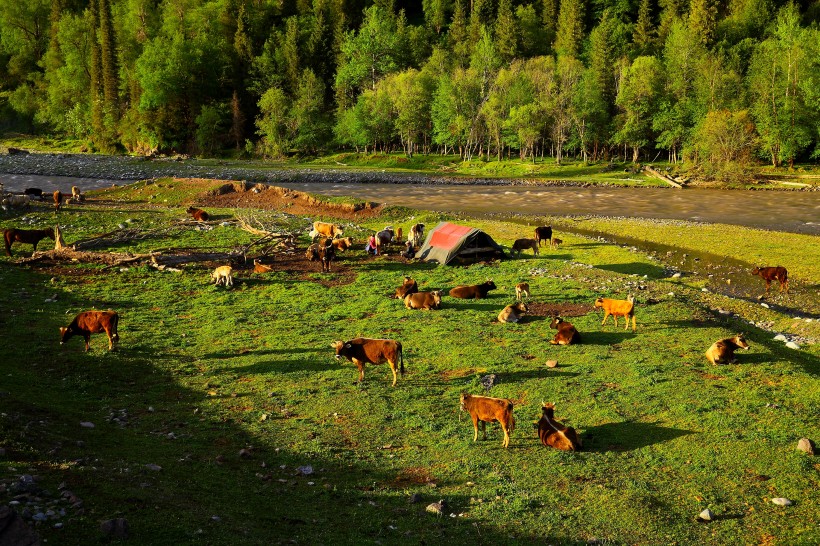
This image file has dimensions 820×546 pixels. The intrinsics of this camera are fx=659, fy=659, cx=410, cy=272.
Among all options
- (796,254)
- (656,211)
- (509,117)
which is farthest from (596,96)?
(796,254)

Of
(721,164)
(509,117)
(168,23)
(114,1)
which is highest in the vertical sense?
(114,1)

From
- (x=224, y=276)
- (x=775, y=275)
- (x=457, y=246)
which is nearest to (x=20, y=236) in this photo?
(x=224, y=276)

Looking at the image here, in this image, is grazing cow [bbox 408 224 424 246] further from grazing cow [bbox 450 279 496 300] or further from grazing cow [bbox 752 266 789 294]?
grazing cow [bbox 752 266 789 294]

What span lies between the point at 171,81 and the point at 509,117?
57.5 meters

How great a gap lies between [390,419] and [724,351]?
354 inches

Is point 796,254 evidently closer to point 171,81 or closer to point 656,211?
point 656,211

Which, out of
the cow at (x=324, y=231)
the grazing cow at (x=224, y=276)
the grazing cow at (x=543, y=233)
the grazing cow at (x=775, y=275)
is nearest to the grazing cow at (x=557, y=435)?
the grazing cow at (x=224, y=276)

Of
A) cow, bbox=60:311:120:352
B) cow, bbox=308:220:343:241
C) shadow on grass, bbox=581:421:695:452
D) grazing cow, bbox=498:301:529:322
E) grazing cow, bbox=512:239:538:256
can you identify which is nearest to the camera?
shadow on grass, bbox=581:421:695:452

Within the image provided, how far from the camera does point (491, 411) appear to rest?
506 inches

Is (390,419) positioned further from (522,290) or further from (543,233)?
(543,233)

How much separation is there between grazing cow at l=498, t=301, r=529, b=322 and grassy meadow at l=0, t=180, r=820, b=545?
366 mm

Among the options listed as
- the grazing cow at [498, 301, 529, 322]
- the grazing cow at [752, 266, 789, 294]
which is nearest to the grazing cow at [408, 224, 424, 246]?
the grazing cow at [498, 301, 529, 322]

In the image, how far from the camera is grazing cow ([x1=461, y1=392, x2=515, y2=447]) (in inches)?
501

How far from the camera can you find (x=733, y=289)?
27531 mm
